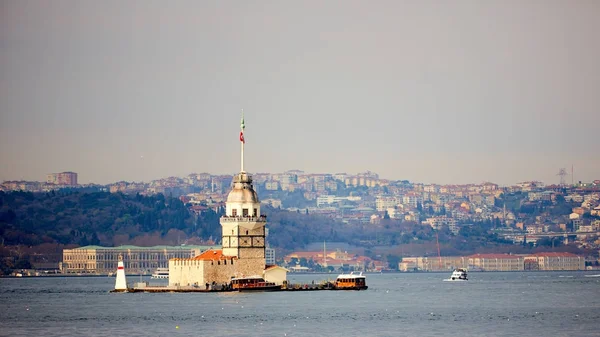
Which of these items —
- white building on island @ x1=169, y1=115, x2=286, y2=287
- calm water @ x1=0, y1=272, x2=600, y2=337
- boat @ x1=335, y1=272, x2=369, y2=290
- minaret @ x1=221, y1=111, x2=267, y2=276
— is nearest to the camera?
calm water @ x1=0, y1=272, x2=600, y2=337

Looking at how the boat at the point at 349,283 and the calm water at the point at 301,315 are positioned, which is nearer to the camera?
the calm water at the point at 301,315

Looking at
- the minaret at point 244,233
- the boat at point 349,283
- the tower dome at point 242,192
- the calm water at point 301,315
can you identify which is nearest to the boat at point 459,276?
the boat at point 349,283

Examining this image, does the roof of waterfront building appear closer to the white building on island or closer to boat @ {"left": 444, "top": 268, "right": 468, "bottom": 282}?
the white building on island

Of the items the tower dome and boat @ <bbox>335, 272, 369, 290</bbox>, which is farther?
boat @ <bbox>335, 272, 369, 290</bbox>

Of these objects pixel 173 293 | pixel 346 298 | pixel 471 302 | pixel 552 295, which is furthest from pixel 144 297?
pixel 552 295

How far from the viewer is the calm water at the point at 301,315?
6919 centimetres

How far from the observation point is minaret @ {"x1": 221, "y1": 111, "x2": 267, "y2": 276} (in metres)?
97.3

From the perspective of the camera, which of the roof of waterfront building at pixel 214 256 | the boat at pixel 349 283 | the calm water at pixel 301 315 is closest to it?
the calm water at pixel 301 315

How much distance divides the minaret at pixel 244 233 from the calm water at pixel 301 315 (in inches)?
92.7

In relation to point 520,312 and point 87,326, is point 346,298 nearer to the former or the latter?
point 520,312

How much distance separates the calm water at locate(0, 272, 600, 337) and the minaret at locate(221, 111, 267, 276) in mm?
2354

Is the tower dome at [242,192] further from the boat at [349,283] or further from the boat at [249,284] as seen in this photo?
the boat at [349,283]

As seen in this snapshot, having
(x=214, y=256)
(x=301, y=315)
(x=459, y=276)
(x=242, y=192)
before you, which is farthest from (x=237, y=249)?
(x=459, y=276)

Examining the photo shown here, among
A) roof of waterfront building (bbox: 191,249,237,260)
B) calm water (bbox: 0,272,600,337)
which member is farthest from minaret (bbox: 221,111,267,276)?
calm water (bbox: 0,272,600,337)
